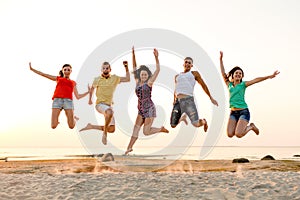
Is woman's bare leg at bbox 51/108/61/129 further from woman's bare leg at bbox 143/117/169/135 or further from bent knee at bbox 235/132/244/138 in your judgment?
bent knee at bbox 235/132/244/138

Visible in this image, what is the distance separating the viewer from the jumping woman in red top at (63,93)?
14.3m

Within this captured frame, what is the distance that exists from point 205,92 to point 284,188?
474 centimetres

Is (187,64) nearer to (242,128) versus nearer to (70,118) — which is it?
(242,128)

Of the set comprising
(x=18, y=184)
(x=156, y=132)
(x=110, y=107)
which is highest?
(x=110, y=107)

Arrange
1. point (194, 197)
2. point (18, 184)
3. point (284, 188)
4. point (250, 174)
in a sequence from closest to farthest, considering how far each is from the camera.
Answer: point (194, 197)
point (284, 188)
point (18, 184)
point (250, 174)

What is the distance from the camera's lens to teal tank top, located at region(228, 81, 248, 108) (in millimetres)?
13516

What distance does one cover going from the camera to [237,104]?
1378 centimetres

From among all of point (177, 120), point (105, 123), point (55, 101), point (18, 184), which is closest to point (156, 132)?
point (177, 120)

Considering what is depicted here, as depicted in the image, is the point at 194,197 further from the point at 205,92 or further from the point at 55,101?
the point at 55,101

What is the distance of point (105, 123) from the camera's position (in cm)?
1338

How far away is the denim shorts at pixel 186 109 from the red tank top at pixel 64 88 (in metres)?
4.05

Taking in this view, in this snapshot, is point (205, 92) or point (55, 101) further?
point (55, 101)

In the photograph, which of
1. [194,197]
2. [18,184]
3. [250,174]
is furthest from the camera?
[250,174]

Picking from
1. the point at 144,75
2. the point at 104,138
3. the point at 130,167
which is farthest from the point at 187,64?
the point at 130,167
